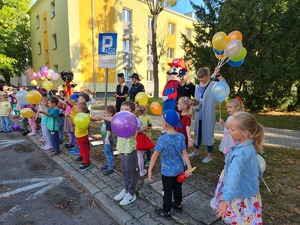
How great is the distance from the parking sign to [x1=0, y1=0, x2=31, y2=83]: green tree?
53.5 ft

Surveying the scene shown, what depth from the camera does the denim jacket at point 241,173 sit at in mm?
1769

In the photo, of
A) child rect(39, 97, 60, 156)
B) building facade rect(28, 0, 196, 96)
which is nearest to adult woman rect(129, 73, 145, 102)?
child rect(39, 97, 60, 156)

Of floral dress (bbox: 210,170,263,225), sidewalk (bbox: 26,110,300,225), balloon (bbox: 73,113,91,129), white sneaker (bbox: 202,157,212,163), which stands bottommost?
sidewalk (bbox: 26,110,300,225)

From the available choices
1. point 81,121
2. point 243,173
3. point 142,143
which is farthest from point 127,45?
point 243,173

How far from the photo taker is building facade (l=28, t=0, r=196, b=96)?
1755 centimetres

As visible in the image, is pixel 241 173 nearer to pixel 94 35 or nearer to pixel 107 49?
pixel 107 49

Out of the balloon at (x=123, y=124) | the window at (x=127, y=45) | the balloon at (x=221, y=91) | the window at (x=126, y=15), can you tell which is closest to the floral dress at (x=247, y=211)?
the balloon at (x=123, y=124)

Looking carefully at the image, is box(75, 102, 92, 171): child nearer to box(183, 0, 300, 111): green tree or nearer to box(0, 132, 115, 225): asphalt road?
box(0, 132, 115, 225): asphalt road

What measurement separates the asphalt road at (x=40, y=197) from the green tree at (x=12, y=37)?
55.1 ft

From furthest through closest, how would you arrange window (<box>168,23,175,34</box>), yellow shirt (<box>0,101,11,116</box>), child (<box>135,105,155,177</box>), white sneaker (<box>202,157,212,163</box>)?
window (<box>168,23,175,34</box>)
yellow shirt (<box>0,101,11,116</box>)
white sneaker (<box>202,157,212,163</box>)
child (<box>135,105,155,177</box>)

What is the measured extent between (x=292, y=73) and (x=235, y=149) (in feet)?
27.8

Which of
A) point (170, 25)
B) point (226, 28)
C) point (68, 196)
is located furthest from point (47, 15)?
point (68, 196)

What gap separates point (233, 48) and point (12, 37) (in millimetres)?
23281

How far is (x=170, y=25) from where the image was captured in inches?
976
